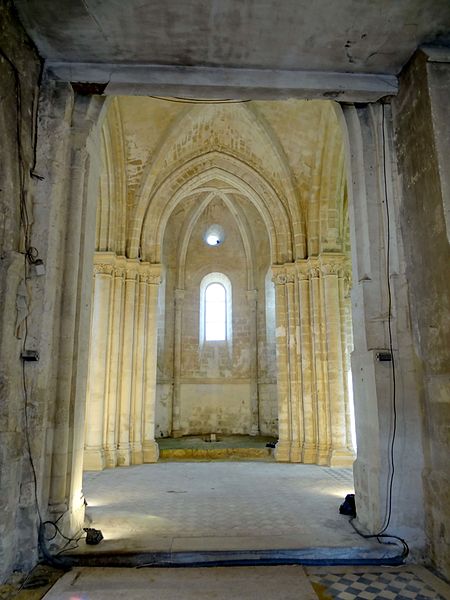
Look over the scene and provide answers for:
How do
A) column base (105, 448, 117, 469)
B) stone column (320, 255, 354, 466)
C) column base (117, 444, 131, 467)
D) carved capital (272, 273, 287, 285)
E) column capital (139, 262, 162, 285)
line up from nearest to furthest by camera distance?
column base (105, 448, 117, 469) < stone column (320, 255, 354, 466) < column base (117, 444, 131, 467) < column capital (139, 262, 162, 285) < carved capital (272, 273, 287, 285)

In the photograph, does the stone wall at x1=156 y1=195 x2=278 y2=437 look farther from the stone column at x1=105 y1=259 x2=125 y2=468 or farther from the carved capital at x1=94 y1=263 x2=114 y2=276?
the carved capital at x1=94 y1=263 x2=114 y2=276

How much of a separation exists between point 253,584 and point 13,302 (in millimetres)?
3168

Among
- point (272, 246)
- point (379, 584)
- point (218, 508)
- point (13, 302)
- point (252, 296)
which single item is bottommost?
point (218, 508)

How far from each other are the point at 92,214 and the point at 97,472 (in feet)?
19.8

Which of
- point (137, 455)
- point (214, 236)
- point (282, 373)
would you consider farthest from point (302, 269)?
point (214, 236)

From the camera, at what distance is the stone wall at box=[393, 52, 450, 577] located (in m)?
3.87

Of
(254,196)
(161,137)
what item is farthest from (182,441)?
(161,137)

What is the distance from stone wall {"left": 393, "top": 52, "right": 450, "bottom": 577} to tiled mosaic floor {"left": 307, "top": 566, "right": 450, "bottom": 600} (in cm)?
27

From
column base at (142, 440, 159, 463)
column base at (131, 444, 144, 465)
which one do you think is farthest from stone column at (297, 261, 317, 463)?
column base at (131, 444, 144, 465)

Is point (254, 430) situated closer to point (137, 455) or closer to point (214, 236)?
point (137, 455)

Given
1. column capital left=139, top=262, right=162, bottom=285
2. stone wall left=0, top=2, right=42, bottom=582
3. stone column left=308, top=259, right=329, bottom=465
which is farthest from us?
column capital left=139, top=262, right=162, bottom=285

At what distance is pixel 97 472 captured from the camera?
883cm

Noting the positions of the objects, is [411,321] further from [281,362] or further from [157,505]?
[281,362]

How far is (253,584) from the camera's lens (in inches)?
135
